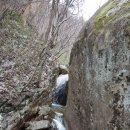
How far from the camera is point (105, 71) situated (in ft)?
15.4

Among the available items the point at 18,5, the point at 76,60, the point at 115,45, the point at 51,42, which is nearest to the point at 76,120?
the point at 76,60

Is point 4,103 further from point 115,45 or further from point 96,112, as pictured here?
point 115,45

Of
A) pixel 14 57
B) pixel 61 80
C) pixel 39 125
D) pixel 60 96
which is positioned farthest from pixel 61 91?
pixel 39 125

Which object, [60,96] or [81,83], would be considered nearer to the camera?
[81,83]

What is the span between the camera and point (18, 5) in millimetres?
14352

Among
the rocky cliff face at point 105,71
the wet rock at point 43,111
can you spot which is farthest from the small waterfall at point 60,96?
the rocky cliff face at point 105,71

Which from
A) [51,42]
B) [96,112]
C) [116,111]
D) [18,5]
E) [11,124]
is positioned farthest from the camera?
[18,5]

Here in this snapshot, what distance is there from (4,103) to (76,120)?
2.31 metres

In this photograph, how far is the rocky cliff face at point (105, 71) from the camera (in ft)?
13.9

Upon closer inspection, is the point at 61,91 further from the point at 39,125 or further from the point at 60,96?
the point at 39,125

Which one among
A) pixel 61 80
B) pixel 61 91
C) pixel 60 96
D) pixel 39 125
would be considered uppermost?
pixel 61 80

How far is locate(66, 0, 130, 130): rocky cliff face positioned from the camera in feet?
13.9

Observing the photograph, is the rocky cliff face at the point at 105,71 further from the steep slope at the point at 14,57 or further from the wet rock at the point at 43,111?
the steep slope at the point at 14,57

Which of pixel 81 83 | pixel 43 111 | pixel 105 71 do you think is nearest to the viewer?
pixel 105 71
